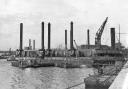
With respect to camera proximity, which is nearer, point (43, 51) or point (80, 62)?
Result: point (80, 62)

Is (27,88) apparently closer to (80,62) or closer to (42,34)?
(80,62)

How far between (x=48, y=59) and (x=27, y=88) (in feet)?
337

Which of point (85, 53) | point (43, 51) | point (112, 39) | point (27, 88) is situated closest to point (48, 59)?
point (43, 51)

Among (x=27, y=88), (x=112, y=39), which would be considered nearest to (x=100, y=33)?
(x=112, y=39)

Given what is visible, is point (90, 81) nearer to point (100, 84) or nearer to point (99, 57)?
point (100, 84)

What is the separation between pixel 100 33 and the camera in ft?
451

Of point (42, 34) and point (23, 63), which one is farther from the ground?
point (42, 34)

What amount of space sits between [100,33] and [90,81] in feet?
364

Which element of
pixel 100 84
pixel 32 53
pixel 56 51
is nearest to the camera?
pixel 100 84

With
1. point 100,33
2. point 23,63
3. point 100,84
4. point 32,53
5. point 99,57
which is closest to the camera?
point 100,84

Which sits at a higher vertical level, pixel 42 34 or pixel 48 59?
pixel 42 34

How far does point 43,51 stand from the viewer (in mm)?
148875

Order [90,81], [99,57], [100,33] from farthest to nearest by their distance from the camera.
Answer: [100,33] → [99,57] → [90,81]

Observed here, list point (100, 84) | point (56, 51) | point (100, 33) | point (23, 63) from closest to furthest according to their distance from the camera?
point (100, 84)
point (23, 63)
point (100, 33)
point (56, 51)
